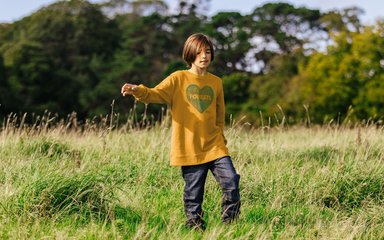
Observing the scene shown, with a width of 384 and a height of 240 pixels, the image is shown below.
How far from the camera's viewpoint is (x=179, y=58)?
3975 centimetres

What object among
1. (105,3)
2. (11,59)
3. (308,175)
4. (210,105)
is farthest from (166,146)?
(105,3)

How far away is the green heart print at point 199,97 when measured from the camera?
165 inches

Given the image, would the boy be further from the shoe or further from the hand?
the hand

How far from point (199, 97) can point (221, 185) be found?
65cm

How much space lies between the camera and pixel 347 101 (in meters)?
34.0

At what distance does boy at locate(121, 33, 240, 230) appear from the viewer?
4145 millimetres

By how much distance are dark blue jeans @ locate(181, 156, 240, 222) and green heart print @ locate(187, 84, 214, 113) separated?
40cm

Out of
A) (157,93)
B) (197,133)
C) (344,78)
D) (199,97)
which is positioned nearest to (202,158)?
(197,133)

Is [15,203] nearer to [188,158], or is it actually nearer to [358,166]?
[188,158]

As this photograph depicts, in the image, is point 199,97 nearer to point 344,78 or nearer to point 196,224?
point 196,224

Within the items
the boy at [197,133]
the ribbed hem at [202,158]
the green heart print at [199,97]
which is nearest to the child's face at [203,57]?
the boy at [197,133]

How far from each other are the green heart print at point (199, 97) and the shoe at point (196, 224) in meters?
0.78

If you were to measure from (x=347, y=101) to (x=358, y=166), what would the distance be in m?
29.4

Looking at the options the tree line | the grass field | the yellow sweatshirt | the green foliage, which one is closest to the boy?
the yellow sweatshirt
